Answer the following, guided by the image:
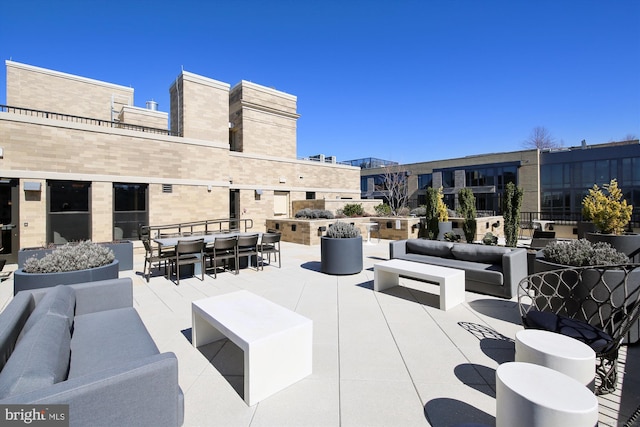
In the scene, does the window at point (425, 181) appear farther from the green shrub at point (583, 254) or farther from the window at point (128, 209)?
the green shrub at point (583, 254)

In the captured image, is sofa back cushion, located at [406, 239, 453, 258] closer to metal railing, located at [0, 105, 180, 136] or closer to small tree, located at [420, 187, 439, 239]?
small tree, located at [420, 187, 439, 239]

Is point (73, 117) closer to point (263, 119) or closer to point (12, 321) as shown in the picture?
point (263, 119)

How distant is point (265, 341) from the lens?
2.57m

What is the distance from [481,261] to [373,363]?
13.4ft

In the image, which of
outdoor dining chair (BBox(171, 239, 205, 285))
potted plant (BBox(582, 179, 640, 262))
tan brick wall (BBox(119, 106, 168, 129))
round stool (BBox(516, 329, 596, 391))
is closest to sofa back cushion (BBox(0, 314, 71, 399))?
round stool (BBox(516, 329, 596, 391))

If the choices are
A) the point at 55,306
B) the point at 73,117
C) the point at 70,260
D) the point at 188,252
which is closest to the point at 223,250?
the point at 188,252

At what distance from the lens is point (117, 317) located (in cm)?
332

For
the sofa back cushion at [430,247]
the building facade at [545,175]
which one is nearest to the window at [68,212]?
the sofa back cushion at [430,247]

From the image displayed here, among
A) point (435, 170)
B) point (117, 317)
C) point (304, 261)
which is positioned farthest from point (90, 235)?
point (435, 170)

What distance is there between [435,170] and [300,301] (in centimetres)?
3085

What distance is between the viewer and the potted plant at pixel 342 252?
22.9ft

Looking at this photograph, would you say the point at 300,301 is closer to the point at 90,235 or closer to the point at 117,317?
the point at 117,317

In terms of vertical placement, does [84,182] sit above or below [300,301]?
above

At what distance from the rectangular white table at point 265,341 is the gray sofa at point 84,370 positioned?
0.58 meters
